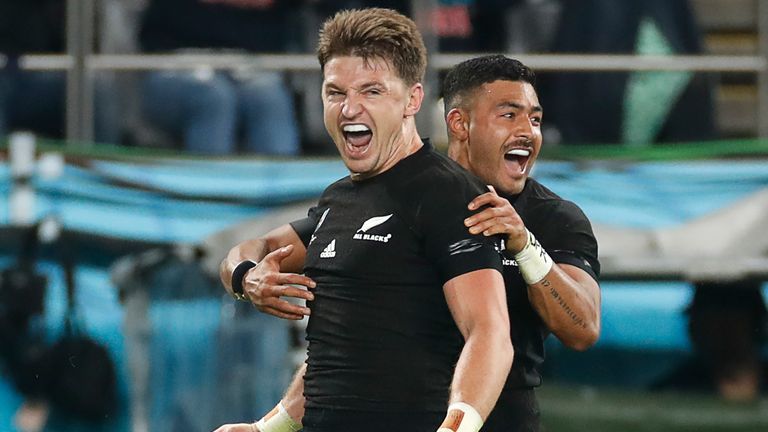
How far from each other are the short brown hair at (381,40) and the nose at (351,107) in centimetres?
11

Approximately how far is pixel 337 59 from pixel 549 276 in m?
0.86

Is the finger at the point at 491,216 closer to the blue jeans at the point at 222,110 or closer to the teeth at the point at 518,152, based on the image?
the teeth at the point at 518,152

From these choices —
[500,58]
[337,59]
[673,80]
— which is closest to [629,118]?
[673,80]

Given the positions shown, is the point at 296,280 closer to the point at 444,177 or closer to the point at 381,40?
the point at 444,177

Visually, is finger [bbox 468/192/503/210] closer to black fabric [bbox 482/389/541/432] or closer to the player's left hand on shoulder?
the player's left hand on shoulder

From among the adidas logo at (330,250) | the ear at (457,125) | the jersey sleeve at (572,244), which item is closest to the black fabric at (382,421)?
the adidas logo at (330,250)

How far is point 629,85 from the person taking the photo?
8.46m

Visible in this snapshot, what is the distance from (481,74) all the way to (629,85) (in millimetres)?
3812

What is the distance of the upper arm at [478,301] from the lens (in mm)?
3861

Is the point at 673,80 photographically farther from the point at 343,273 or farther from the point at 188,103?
the point at 343,273

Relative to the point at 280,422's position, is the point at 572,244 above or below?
above

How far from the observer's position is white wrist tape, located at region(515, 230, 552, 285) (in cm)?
430

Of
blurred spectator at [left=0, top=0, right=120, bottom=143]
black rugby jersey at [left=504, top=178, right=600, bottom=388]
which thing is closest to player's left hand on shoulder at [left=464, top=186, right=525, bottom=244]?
black rugby jersey at [left=504, top=178, right=600, bottom=388]

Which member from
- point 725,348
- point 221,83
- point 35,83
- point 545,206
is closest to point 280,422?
point 545,206
